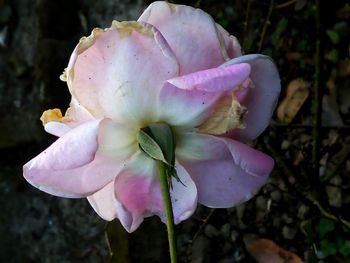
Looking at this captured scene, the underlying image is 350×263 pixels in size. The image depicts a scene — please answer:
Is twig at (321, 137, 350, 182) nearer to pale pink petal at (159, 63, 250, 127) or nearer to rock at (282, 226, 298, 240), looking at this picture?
rock at (282, 226, 298, 240)

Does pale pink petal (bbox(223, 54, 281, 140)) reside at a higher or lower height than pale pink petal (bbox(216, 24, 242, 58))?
lower

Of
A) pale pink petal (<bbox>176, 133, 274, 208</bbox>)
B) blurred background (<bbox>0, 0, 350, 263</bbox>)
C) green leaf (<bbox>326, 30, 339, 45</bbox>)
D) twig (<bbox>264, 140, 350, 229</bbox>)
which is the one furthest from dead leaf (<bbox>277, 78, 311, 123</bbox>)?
pale pink petal (<bbox>176, 133, 274, 208</bbox>)

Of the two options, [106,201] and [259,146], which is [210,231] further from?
[106,201]

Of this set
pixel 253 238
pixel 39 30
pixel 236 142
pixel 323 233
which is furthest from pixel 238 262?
pixel 236 142

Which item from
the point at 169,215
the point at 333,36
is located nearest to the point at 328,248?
the point at 333,36

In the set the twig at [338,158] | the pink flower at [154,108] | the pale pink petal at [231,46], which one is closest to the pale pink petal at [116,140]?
the pink flower at [154,108]

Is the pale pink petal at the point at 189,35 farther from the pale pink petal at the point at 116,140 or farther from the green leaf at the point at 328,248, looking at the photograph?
the green leaf at the point at 328,248
